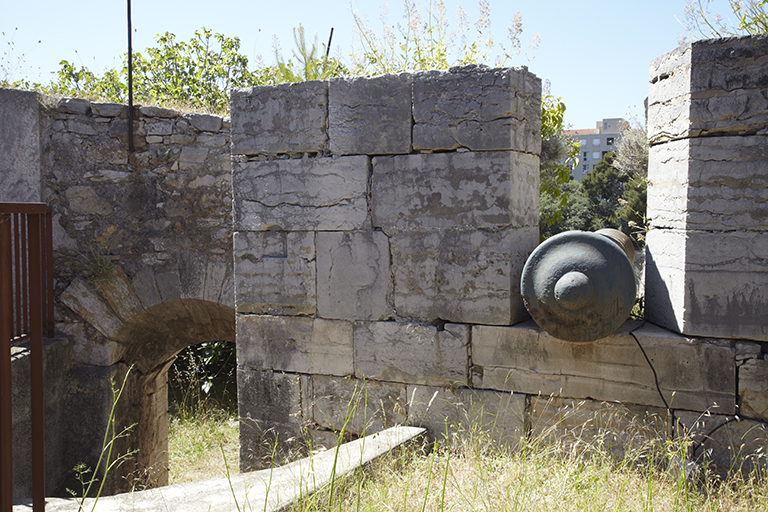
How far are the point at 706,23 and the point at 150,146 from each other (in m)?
4.48

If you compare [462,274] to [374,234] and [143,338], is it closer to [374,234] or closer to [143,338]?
[374,234]

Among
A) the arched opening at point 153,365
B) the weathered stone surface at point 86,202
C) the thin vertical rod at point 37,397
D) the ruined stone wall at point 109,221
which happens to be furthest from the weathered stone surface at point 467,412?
the weathered stone surface at point 86,202

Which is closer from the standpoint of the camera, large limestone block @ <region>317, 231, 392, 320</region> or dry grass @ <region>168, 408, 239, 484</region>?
large limestone block @ <region>317, 231, 392, 320</region>

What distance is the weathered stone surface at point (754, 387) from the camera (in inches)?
103

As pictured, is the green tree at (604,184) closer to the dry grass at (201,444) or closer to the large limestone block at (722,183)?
the dry grass at (201,444)

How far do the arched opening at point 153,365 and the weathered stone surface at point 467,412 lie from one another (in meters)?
2.61

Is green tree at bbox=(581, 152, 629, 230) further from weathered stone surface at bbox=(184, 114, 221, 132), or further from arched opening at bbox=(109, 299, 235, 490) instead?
weathered stone surface at bbox=(184, 114, 221, 132)

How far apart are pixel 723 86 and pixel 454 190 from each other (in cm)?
134

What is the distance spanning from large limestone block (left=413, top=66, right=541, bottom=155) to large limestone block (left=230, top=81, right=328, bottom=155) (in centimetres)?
59

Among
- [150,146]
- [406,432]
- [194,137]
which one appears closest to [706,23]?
[406,432]

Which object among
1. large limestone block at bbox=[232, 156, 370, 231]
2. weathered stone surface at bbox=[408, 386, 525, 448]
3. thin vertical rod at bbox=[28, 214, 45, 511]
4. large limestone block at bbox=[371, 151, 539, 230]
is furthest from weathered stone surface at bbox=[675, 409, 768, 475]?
thin vertical rod at bbox=[28, 214, 45, 511]

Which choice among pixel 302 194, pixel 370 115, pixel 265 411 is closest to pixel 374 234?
pixel 302 194

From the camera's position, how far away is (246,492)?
2.31 m

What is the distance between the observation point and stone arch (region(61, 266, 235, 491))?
5227mm
